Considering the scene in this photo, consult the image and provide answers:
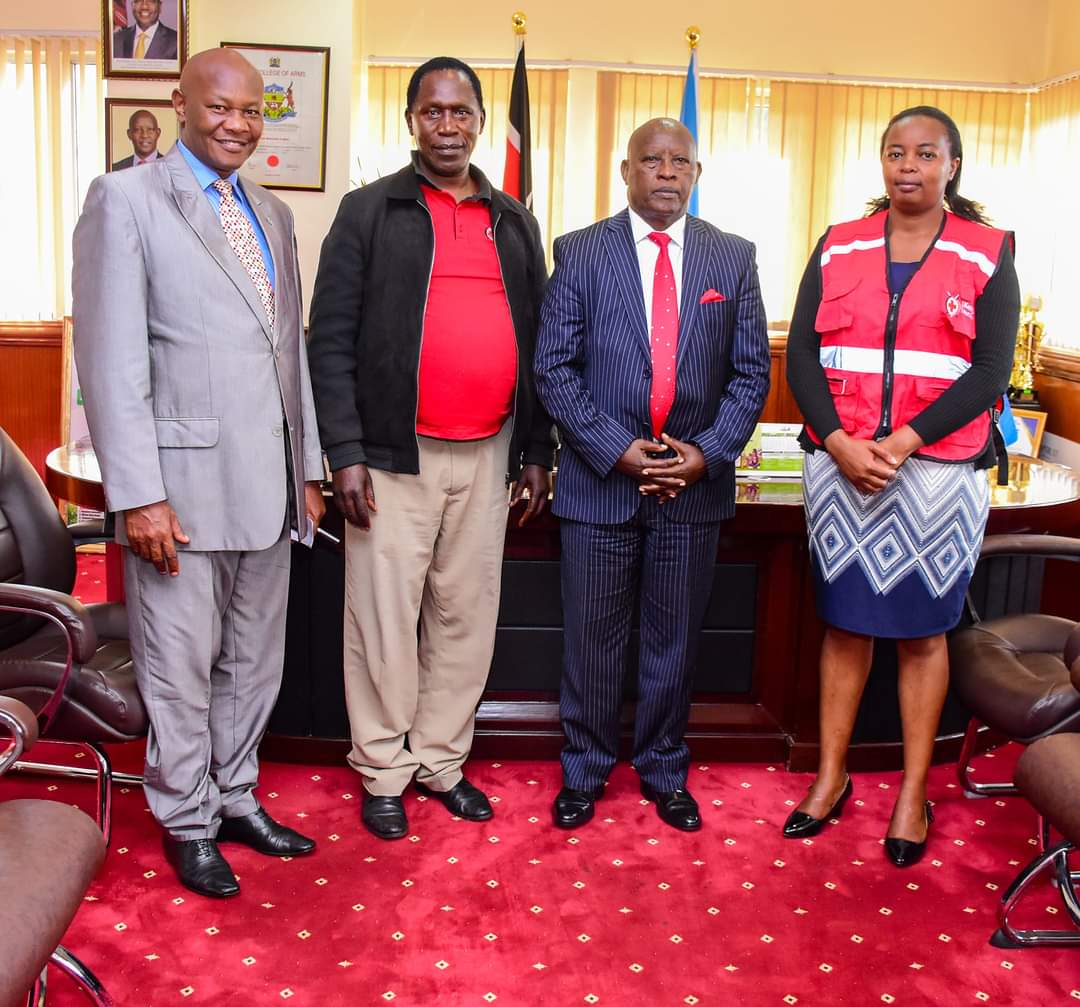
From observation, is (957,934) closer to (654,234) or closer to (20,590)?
(654,234)

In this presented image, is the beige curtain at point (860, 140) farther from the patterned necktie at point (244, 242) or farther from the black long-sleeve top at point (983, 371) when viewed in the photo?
the patterned necktie at point (244, 242)

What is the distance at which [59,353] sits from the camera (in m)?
6.12

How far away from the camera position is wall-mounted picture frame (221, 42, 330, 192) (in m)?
4.48

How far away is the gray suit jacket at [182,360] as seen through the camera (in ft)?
7.22

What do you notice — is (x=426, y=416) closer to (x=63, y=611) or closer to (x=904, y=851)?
(x=63, y=611)

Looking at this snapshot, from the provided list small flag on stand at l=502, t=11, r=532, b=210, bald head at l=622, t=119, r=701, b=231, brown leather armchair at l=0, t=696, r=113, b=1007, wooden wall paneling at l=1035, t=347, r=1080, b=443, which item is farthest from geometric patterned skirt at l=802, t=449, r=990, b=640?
wooden wall paneling at l=1035, t=347, r=1080, b=443

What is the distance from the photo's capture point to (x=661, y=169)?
8.62 ft

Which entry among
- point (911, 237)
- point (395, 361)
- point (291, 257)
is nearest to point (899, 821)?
point (911, 237)

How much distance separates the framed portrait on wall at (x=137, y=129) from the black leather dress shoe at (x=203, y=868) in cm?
275

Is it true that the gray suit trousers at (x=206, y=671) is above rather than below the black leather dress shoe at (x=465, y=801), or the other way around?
above

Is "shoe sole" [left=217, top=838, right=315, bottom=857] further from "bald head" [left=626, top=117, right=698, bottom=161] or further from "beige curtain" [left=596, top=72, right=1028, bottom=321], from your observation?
"beige curtain" [left=596, top=72, right=1028, bottom=321]

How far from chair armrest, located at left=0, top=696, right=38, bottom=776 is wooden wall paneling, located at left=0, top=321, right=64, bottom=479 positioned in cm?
474

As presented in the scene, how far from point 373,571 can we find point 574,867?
31.6 inches

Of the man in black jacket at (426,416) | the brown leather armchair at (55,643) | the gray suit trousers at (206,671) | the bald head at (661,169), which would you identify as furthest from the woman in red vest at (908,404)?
the brown leather armchair at (55,643)
